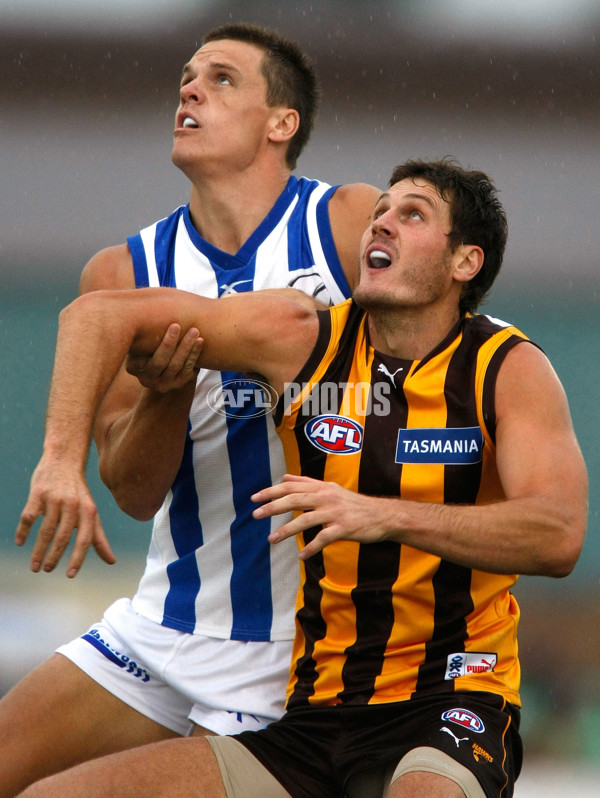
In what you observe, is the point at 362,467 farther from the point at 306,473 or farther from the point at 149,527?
the point at 149,527

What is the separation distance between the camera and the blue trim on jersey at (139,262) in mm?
3043

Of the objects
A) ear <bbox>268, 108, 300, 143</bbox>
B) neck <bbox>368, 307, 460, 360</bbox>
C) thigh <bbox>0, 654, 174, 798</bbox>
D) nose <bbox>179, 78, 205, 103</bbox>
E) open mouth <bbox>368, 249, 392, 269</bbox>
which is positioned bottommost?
thigh <bbox>0, 654, 174, 798</bbox>

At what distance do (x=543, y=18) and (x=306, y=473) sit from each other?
15.1 ft

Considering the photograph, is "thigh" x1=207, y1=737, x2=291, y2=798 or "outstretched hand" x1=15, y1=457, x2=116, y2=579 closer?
"outstretched hand" x1=15, y1=457, x2=116, y2=579

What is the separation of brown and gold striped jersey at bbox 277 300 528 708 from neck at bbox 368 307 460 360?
0.04 meters

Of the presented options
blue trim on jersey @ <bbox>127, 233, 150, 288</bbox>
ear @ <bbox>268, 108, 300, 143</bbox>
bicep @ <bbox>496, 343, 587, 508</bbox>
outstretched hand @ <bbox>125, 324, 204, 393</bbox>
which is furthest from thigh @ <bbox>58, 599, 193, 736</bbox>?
ear @ <bbox>268, 108, 300, 143</bbox>

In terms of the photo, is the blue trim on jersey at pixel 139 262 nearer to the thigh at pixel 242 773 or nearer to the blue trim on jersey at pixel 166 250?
the blue trim on jersey at pixel 166 250

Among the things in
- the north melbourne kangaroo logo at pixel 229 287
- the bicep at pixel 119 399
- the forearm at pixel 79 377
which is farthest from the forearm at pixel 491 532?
the bicep at pixel 119 399

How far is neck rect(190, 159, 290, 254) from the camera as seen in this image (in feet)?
10.1

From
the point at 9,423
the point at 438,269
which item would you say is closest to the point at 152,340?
the point at 438,269

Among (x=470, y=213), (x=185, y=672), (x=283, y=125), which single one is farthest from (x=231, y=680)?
(x=283, y=125)

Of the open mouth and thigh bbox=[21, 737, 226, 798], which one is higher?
the open mouth

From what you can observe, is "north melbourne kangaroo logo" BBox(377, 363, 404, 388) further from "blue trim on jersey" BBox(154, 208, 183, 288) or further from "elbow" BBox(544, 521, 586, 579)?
"blue trim on jersey" BBox(154, 208, 183, 288)

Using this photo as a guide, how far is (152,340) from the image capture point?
2.46 metres
